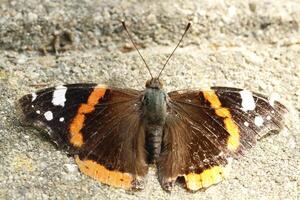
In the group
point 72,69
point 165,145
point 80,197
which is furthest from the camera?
point 72,69

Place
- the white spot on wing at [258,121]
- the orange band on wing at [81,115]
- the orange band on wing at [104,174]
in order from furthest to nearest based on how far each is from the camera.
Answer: the white spot on wing at [258,121], the orange band on wing at [81,115], the orange band on wing at [104,174]

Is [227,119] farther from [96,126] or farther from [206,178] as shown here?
[96,126]

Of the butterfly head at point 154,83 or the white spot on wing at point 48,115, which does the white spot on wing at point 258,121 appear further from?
the white spot on wing at point 48,115

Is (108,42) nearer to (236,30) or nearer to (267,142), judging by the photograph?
(236,30)

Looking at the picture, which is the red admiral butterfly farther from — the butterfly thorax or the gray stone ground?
the gray stone ground

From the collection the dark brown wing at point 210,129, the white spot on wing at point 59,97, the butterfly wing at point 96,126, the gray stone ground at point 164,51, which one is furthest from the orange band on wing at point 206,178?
the white spot on wing at point 59,97

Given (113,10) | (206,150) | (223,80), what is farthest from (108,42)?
(206,150)

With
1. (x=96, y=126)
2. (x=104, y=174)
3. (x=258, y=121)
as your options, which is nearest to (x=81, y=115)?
(x=96, y=126)
